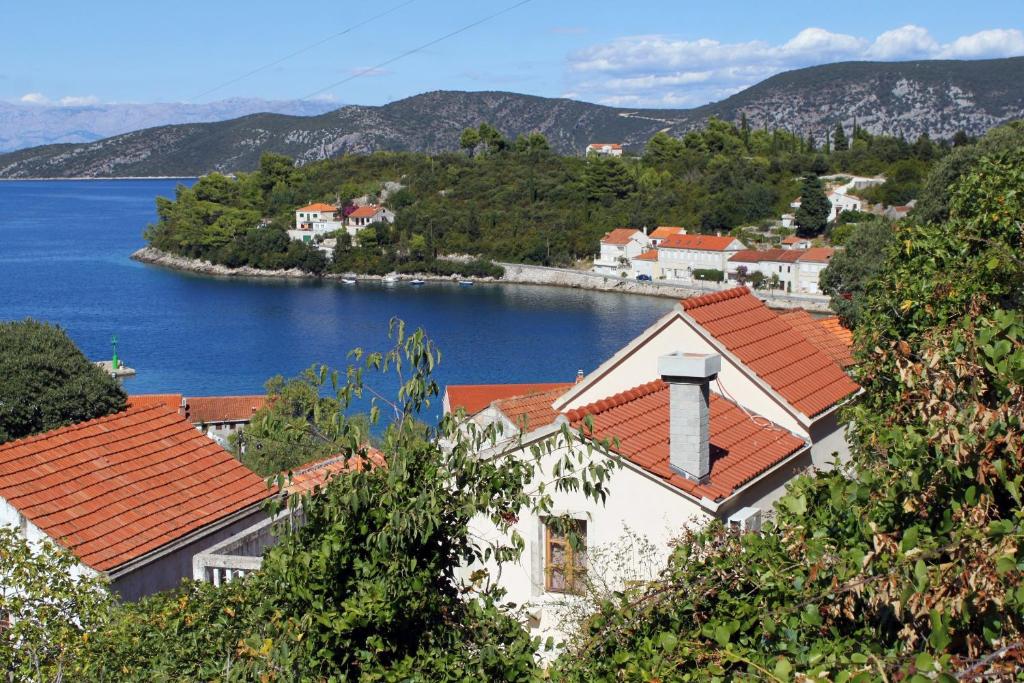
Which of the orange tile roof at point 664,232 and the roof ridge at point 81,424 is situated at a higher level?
the roof ridge at point 81,424

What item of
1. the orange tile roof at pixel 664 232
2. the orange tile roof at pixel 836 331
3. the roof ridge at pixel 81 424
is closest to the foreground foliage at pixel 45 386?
the roof ridge at pixel 81 424

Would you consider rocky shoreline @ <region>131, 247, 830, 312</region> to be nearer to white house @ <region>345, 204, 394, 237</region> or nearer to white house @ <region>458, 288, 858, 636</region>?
white house @ <region>345, 204, 394, 237</region>

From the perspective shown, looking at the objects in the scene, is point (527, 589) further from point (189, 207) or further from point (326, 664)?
point (189, 207)

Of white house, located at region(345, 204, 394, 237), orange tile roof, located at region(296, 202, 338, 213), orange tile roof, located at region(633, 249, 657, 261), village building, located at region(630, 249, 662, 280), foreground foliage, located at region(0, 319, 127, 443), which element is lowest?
village building, located at region(630, 249, 662, 280)

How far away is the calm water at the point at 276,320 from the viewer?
52.2 m

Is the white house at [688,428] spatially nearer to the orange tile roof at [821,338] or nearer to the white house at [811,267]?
the orange tile roof at [821,338]

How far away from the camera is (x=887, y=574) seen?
2.97 m

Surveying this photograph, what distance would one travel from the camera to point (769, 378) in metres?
9.31

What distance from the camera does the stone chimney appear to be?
24.1ft

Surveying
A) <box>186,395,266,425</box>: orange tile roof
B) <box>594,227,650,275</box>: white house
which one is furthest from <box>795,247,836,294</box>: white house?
<box>186,395,266,425</box>: orange tile roof

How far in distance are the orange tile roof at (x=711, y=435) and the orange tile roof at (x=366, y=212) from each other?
324 feet

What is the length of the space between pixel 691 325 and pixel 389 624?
601cm

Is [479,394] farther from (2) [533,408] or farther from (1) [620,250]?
(1) [620,250]

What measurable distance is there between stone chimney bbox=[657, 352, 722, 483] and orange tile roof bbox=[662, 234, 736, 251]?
75.9m
